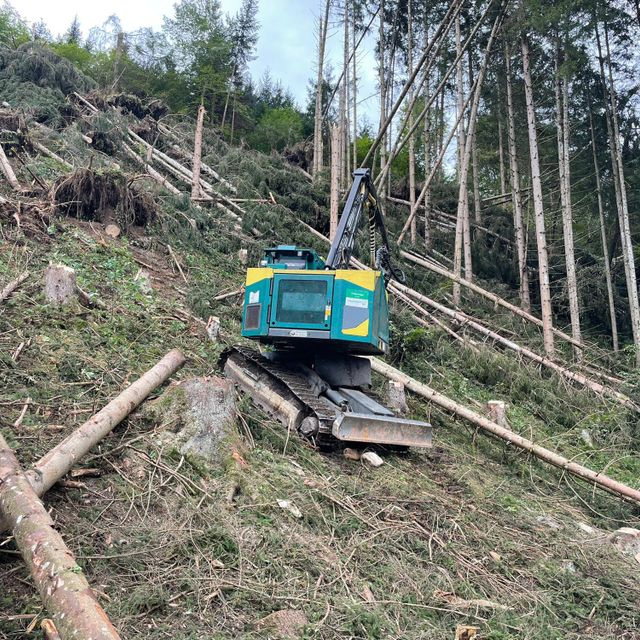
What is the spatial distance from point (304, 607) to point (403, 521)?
169 centimetres

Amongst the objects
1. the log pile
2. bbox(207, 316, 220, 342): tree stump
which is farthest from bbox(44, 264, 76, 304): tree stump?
the log pile

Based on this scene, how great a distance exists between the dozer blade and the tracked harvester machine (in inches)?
0.4

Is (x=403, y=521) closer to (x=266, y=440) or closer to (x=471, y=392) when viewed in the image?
(x=266, y=440)

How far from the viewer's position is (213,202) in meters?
14.3

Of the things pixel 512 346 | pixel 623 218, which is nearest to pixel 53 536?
pixel 512 346

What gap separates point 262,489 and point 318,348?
3075 millimetres

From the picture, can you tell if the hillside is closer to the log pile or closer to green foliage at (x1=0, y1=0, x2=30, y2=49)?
the log pile

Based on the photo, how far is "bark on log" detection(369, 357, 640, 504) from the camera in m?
6.98

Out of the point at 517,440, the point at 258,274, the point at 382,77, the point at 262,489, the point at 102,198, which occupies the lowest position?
the point at 517,440

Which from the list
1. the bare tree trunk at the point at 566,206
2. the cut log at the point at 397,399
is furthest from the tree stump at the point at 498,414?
the bare tree trunk at the point at 566,206

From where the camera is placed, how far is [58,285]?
295 inches

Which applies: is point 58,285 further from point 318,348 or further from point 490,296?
point 490,296

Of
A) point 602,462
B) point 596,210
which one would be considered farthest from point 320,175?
point 602,462

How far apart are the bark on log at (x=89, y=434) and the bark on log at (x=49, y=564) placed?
11.6 inches
